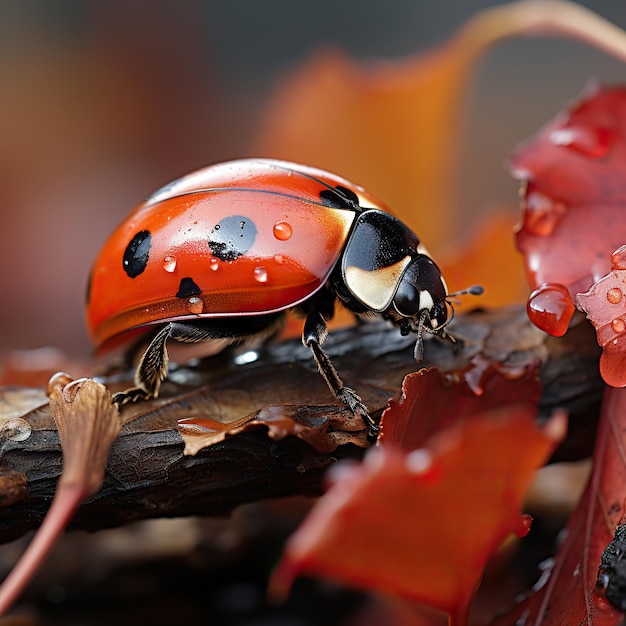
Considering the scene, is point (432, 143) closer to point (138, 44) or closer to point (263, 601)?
point (263, 601)

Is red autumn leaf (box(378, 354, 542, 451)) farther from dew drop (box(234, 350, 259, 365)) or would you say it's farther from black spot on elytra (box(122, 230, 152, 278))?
black spot on elytra (box(122, 230, 152, 278))

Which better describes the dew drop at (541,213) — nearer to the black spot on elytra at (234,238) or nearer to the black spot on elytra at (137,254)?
the black spot on elytra at (234,238)

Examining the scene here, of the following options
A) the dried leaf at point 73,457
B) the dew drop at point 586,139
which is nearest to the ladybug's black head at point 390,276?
the dew drop at point 586,139

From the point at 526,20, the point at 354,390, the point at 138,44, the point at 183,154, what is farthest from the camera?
the point at 138,44

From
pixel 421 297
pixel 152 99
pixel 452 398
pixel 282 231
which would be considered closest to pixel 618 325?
pixel 452 398

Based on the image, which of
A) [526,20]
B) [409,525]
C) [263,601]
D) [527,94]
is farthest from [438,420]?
[527,94]

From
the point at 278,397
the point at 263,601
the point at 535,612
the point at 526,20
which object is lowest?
the point at 263,601

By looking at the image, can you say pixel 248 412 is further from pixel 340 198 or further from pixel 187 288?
pixel 340 198
